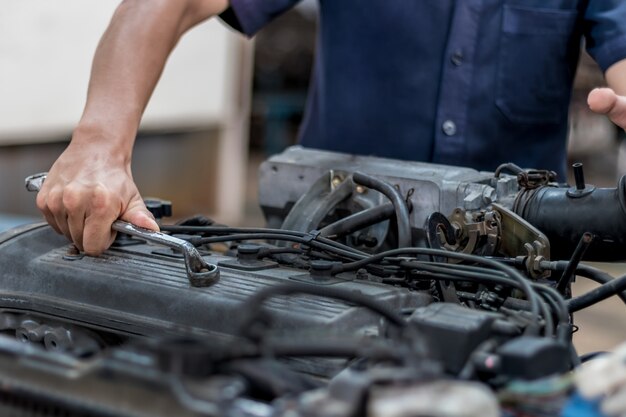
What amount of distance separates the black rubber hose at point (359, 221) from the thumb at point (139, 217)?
21 cm

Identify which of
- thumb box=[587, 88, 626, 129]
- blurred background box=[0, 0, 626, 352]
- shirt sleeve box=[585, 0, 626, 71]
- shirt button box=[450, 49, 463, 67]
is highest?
shirt sleeve box=[585, 0, 626, 71]

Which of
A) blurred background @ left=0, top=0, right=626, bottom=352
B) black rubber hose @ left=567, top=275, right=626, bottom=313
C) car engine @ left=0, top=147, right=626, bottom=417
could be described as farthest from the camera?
blurred background @ left=0, top=0, right=626, bottom=352

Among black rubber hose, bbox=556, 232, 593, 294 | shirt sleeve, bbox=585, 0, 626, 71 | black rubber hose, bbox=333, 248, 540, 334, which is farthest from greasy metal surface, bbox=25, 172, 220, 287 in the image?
shirt sleeve, bbox=585, 0, 626, 71

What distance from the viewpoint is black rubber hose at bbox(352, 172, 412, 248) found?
101 centimetres

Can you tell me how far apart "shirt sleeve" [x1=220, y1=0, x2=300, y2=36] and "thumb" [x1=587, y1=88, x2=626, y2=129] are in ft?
2.33

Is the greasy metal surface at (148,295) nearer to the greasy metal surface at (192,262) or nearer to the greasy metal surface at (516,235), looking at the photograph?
the greasy metal surface at (192,262)

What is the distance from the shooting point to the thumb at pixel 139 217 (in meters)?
1.05

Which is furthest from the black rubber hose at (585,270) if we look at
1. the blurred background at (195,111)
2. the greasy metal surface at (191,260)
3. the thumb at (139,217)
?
the blurred background at (195,111)

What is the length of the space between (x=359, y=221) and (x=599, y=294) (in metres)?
0.30

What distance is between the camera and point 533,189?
1051 millimetres

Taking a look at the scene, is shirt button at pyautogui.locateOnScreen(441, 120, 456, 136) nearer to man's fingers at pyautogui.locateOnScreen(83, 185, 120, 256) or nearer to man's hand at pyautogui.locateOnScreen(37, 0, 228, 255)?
man's hand at pyautogui.locateOnScreen(37, 0, 228, 255)

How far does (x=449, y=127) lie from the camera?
1.50 m

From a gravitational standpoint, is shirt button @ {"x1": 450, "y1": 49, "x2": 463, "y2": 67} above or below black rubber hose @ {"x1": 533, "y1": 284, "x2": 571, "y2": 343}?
above

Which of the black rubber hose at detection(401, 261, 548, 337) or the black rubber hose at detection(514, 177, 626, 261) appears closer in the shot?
the black rubber hose at detection(401, 261, 548, 337)
